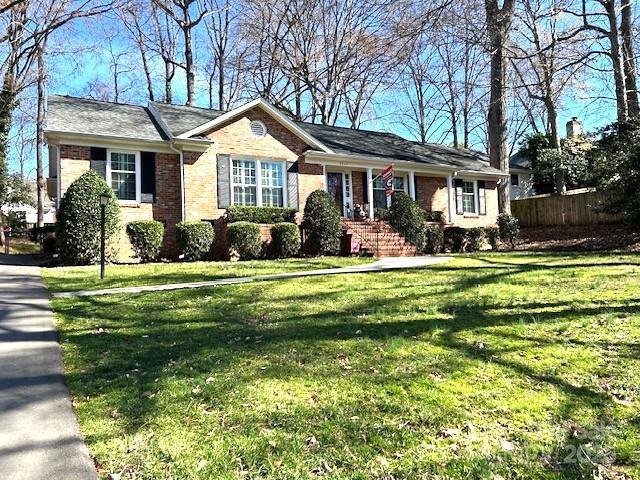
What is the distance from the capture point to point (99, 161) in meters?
14.6

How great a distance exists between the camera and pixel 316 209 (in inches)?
613

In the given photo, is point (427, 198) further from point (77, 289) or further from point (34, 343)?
point (34, 343)

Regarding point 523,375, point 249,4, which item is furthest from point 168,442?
point 249,4

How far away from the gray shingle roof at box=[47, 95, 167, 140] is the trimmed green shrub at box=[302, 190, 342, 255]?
5.21 meters

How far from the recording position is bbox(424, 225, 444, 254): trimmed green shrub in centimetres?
1762

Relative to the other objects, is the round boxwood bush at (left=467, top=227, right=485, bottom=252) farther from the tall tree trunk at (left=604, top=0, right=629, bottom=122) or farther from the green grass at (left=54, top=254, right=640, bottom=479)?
the green grass at (left=54, top=254, right=640, bottom=479)

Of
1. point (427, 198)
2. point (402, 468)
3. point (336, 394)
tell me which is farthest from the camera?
point (427, 198)

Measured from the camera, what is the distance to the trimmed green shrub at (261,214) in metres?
15.6

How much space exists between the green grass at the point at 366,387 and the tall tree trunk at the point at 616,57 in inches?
586

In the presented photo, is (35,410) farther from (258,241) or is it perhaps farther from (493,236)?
(493,236)

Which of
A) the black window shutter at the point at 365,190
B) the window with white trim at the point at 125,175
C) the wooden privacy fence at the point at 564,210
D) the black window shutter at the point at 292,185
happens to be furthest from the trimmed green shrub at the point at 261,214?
the wooden privacy fence at the point at 564,210

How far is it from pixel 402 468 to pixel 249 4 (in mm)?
28789

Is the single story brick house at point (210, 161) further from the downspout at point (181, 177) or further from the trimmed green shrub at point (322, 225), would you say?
the trimmed green shrub at point (322, 225)

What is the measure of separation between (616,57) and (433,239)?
9555mm
